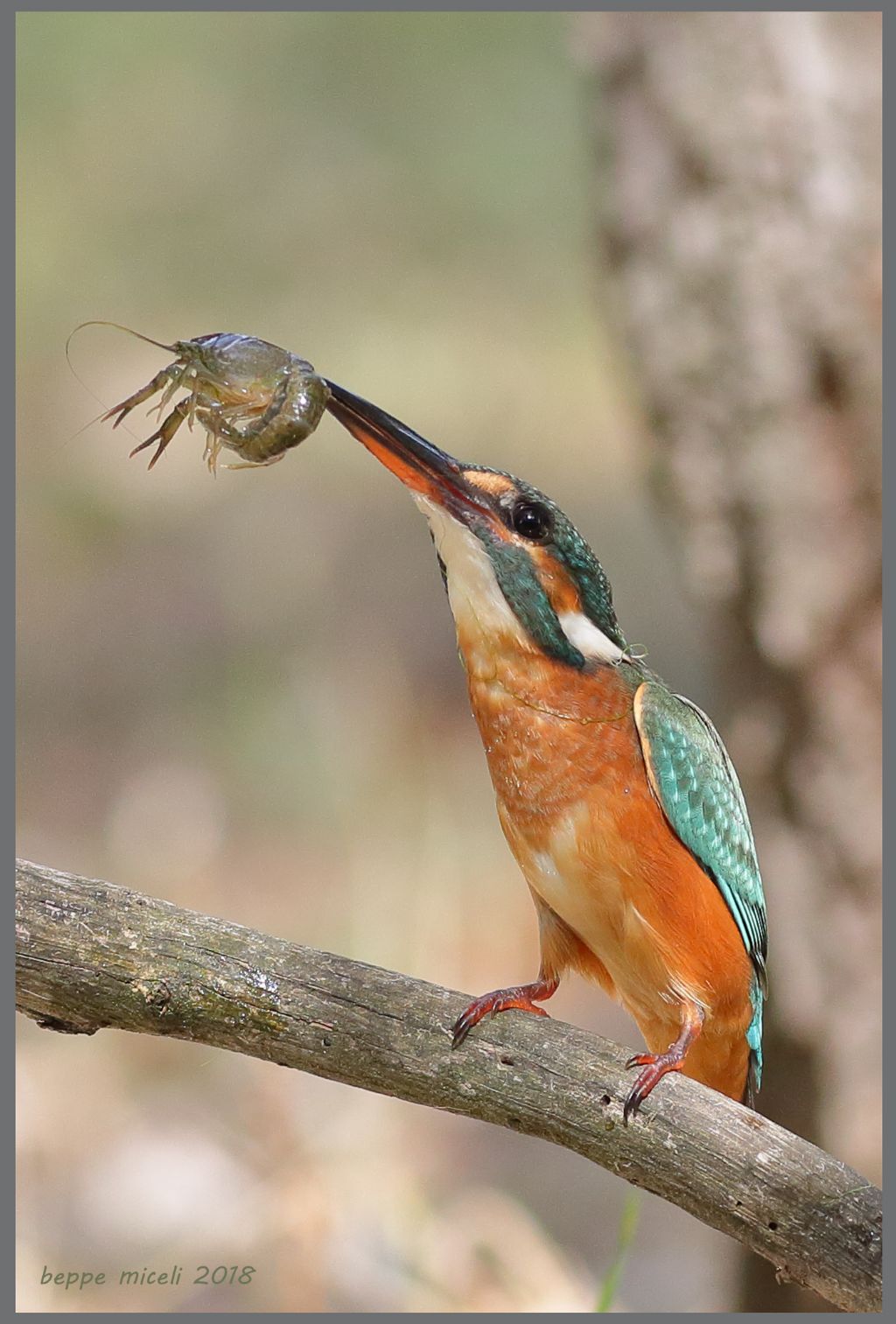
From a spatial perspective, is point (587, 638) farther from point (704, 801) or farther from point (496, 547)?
point (704, 801)

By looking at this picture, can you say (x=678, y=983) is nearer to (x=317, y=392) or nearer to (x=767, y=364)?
(x=317, y=392)

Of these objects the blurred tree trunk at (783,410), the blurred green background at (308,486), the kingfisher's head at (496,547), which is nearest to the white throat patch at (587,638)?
the kingfisher's head at (496,547)

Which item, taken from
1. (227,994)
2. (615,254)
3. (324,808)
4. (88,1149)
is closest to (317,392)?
(227,994)

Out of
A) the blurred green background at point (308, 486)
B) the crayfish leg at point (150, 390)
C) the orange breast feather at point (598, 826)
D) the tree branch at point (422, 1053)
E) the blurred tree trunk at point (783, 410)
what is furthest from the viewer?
the blurred green background at point (308, 486)

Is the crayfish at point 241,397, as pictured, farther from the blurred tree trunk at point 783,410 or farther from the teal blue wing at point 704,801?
the blurred tree trunk at point 783,410

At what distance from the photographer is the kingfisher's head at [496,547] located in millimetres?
1994

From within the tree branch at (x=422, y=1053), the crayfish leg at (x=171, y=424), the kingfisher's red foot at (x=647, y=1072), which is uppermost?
the crayfish leg at (x=171, y=424)

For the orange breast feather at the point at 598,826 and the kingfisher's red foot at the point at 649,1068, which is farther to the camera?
the orange breast feather at the point at 598,826

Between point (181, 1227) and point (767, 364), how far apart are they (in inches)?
109

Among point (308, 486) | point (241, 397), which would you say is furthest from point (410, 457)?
point (308, 486)

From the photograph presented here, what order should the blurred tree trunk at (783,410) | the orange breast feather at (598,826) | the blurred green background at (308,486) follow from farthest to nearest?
the blurred green background at (308,486) → the blurred tree trunk at (783,410) → the orange breast feather at (598,826)

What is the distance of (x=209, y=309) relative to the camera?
6109 mm

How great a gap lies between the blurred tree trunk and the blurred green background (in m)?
0.44

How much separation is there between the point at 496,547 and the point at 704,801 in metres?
0.54
